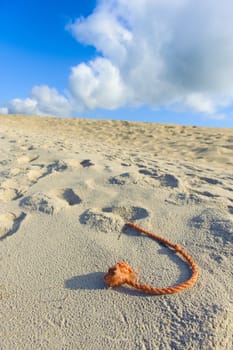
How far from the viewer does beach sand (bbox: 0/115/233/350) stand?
54.0 inches

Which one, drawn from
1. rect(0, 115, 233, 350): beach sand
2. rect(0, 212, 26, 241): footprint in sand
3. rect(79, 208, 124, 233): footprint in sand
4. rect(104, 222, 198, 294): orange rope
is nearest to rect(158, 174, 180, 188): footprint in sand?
rect(0, 115, 233, 350): beach sand

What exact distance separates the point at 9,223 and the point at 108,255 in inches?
34.1

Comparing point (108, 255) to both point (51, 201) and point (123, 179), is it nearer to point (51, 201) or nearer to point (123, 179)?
point (51, 201)

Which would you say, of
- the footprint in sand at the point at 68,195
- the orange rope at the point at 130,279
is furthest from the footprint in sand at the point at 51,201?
the orange rope at the point at 130,279

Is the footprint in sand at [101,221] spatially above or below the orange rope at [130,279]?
above

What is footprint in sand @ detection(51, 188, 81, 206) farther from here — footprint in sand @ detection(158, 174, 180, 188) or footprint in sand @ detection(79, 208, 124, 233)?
footprint in sand @ detection(158, 174, 180, 188)

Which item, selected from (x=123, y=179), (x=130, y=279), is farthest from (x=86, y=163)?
(x=130, y=279)

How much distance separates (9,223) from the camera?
2264 millimetres

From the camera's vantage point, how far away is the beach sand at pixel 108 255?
54.0 inches

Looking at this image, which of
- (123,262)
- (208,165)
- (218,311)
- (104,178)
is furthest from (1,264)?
(208,165)

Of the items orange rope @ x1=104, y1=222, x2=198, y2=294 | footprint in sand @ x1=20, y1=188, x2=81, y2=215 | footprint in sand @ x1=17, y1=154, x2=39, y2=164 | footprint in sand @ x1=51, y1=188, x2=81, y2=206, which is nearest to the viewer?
orange rope @ x1=104, y1=222, x2=198, y2=294

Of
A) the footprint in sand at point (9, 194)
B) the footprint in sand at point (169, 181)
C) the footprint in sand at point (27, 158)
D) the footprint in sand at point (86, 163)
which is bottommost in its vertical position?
the footprint in sand at point (9, 194)

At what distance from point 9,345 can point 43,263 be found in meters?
0.53

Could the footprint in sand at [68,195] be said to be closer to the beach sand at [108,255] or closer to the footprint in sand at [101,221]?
the beach sand at [108,255]
